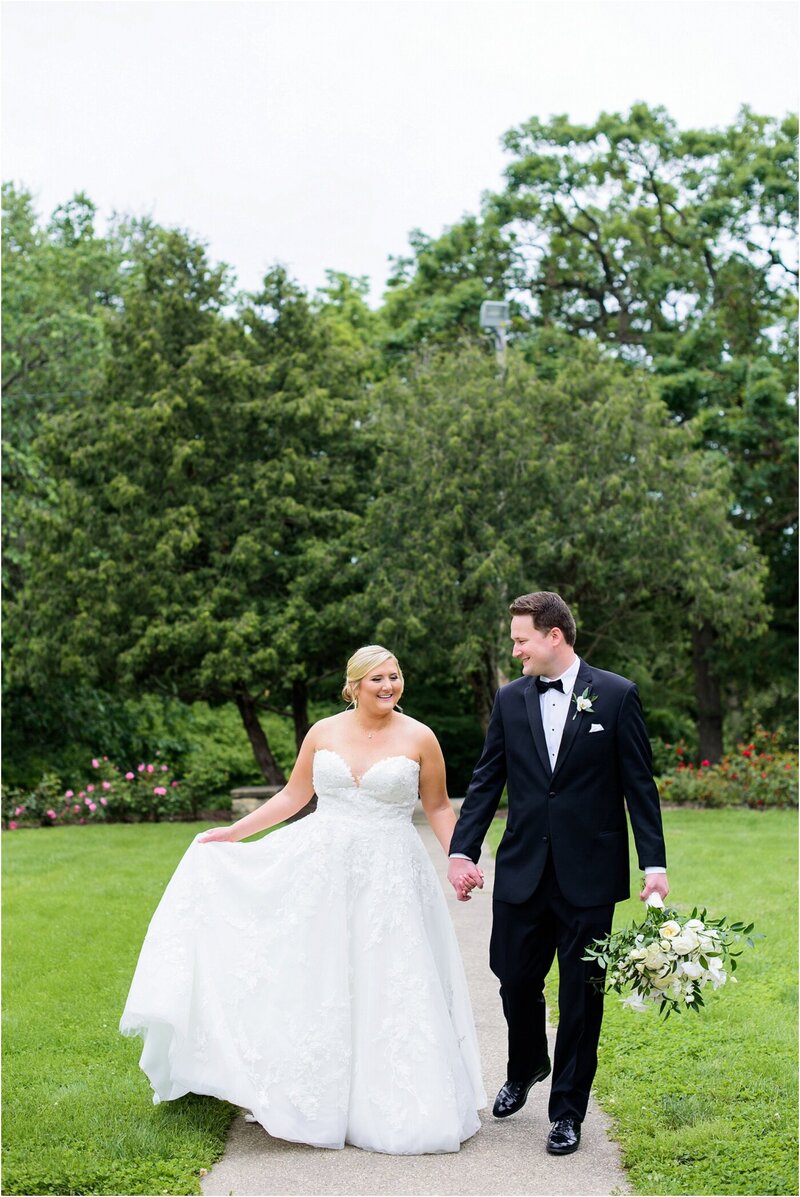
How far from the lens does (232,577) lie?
18.6 m

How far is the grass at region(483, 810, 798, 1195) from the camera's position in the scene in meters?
5.14

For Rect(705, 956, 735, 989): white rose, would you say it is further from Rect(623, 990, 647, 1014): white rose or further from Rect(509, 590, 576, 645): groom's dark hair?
Rect(509, 590, 576, 645): groom's dark hair

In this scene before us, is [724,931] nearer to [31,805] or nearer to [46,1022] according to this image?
[46,1022]

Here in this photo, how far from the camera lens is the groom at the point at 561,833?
208 inches

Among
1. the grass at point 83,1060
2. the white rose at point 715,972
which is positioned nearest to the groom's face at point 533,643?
the white rose at point 715,972

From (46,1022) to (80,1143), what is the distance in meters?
2.35

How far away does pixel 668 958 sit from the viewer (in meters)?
4.89

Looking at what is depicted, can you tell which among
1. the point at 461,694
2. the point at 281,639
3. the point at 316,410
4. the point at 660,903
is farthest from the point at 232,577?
the point at 660,903

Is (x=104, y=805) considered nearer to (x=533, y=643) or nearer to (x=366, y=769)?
(x=366, y=769)

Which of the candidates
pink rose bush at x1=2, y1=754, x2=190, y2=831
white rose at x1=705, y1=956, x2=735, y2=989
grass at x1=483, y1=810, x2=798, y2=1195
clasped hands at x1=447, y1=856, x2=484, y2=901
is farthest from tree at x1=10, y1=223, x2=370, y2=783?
white rose at x1=705, y1=956, x2=735, y2=989

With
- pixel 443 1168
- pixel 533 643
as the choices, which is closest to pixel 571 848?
pixel 533 643

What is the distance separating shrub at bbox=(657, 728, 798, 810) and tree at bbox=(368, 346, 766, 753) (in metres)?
2.05

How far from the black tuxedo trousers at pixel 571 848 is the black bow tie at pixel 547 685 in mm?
42

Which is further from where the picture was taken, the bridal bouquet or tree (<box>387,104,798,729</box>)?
tree (<box>387,104,798,729</box>)
